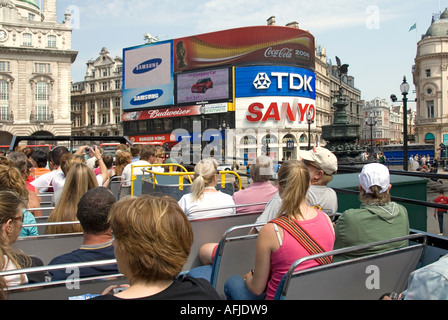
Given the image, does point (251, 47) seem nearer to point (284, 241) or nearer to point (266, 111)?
point (266, 111)

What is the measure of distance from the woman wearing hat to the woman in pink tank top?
150mm

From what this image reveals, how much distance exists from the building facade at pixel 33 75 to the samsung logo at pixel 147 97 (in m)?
11.0

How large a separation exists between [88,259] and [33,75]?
205 ft

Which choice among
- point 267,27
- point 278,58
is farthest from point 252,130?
point 267,27

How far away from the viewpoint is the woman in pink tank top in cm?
266

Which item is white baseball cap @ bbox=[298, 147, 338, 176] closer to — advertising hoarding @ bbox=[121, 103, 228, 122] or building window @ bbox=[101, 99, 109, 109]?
advertising hoarding @ bbox=[121, 103, 228, 122]

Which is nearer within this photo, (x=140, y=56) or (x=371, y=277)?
(x=371, y=277)

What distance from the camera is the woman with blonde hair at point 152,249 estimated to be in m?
1.79

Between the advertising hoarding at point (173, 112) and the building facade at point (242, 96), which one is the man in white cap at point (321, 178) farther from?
the advertising hoarding at point (173, 112)

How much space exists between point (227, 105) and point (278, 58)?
404 inches

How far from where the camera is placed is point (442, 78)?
5925cm

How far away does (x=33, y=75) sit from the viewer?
57.0 meters

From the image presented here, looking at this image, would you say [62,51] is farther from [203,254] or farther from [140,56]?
[203,254]

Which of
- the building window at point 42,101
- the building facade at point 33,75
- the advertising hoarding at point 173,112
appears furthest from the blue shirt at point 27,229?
the building window at point 42,101
